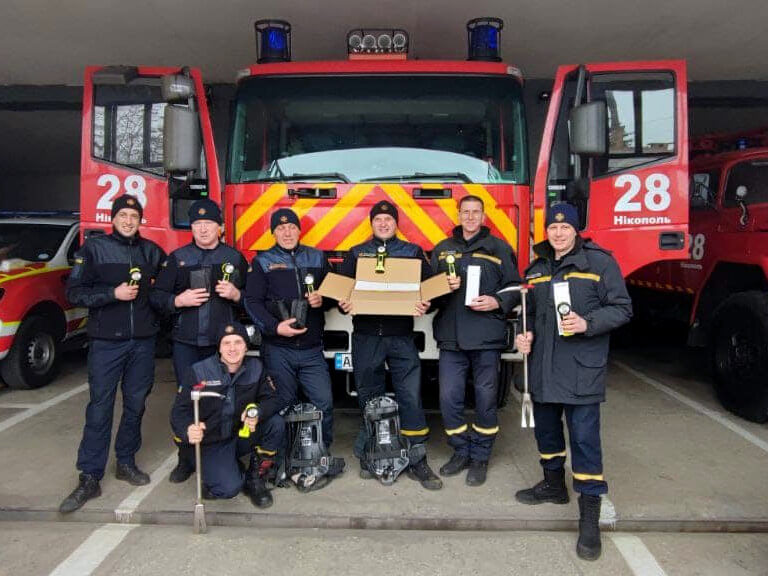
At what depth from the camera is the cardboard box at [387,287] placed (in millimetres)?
3617

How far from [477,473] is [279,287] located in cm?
166

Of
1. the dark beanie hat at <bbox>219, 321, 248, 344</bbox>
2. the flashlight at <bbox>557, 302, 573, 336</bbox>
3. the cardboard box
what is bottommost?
the dark beanie hat at <bbox>219, 321, 248, 344</bbox>

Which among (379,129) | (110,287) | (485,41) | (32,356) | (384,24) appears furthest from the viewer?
(384,24)

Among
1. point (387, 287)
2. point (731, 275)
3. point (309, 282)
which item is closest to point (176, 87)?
point (309, 282)

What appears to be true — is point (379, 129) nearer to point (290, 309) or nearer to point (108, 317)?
point (290, 309)

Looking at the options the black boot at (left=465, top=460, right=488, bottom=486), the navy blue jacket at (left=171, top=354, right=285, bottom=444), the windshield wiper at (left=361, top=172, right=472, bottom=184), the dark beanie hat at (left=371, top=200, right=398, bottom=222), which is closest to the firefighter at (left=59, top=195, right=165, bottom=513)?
Answer: the navy blue jacket at (left=171, top=354, right=285, bottom=444)

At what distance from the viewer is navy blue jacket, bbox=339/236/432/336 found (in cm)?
387

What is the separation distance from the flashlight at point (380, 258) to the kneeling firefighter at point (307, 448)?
95cm

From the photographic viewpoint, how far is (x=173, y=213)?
450 centimetres

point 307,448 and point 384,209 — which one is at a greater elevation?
point 384,209

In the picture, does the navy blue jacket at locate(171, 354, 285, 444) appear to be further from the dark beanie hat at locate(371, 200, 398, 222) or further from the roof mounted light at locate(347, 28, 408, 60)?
the roof mounted light at locate(347, 28, 408, 60)

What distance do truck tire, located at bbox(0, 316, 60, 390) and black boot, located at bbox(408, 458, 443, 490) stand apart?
400 cm

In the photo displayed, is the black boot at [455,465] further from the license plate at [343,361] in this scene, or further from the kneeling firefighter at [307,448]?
the license plate at [343,361]

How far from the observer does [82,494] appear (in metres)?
3.55
